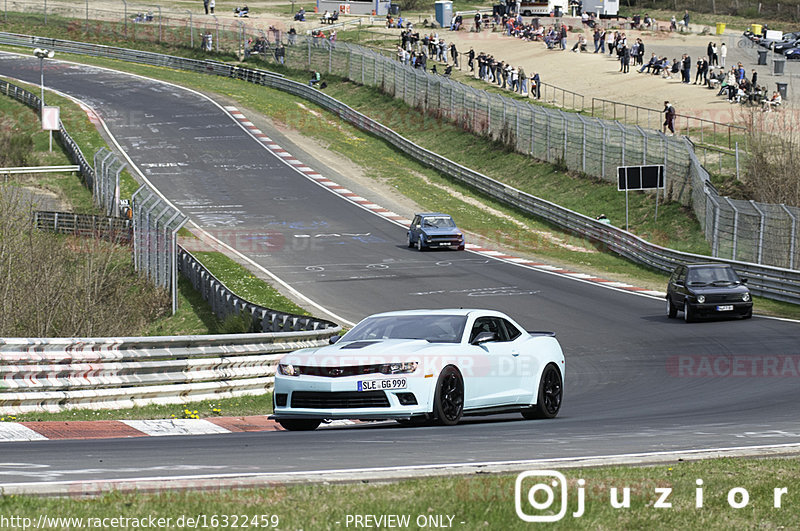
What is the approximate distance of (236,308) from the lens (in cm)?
2628

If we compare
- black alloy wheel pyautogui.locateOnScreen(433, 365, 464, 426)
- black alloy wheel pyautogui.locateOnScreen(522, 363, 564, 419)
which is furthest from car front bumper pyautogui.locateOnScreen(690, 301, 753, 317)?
black alloy wheel pyautogui.locateOnScreen(433, 365, 464, 426)

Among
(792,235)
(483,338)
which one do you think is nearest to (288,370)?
(483,338)

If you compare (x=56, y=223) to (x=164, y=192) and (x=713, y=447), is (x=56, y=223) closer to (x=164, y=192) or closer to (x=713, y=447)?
(x=164, y=192)

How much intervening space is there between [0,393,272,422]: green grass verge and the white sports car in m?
2.75

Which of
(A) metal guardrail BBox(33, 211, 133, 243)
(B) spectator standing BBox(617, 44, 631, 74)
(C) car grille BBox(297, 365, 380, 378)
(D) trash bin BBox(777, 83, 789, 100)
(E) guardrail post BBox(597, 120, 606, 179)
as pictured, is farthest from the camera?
(B) spectator standing BBox(617, 44, 631, 74)

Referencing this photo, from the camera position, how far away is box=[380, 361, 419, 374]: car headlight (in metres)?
11.7

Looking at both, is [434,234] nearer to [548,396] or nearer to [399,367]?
[548,396]

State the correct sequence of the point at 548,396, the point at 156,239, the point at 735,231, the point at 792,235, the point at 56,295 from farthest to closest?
the point at 735,231
the point at 156,239
the point at 792,235
the point at 56,295
the point at 548,396

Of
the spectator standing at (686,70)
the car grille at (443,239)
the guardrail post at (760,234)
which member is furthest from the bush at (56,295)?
the spectator standing at (686,70)

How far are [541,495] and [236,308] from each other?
19.6 meters

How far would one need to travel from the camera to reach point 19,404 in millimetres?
13641

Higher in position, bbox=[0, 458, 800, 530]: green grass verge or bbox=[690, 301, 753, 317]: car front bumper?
bbox=[0, 458, 800, 530]: green grass verge

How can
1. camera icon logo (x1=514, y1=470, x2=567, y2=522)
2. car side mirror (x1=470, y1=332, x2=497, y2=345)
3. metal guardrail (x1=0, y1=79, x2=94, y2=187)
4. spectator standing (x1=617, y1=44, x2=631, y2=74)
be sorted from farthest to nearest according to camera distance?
spectator standing (x1=617, y1=44, x2=631, y2=74)
metal guardrail (x1=0, y1=79, x2=94, y2=187)
car side mirror (x1=470, y1=332, x2=497, y2=345)
camera icon logo (x1=514, y1=470, x2=567, y2=522)

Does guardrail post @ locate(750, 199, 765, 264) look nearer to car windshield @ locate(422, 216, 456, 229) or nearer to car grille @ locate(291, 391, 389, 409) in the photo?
car windshield @ locate(422, 216, 456, 229)
